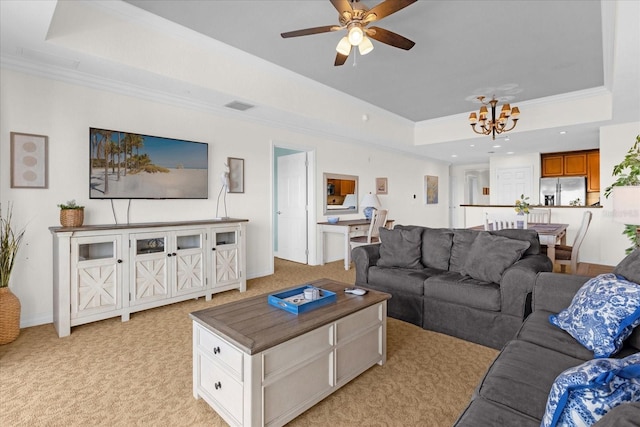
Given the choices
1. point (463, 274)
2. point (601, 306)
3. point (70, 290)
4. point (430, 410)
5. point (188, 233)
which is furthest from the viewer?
point (188, 233)

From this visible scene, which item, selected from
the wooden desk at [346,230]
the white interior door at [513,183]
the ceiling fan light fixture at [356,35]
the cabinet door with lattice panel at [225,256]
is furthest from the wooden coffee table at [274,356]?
the white interior door at [513,183]

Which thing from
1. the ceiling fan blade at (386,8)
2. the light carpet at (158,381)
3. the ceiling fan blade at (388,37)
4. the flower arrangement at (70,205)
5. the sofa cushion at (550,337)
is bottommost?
the light carpet at (158,381)

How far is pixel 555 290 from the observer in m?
2.10

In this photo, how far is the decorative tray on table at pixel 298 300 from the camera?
1949mm

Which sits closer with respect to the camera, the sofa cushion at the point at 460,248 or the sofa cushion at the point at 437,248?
the sofa cushion at the point at 460,248

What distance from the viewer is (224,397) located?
1692 millimetres

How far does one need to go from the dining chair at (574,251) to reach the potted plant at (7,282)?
571 cm

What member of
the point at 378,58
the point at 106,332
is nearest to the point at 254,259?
the point at 106,332

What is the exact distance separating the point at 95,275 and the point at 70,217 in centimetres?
57

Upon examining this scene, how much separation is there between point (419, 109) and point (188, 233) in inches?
176

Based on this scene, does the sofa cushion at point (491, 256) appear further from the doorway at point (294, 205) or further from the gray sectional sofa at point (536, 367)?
the doorway at point (294, 205)

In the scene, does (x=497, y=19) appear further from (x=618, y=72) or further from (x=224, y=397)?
(x=224, y=397)

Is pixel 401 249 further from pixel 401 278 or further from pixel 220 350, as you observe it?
pixel 220 350

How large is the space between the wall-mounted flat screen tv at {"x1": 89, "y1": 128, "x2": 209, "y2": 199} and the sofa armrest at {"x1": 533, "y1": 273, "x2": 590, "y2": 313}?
12.0 feet
